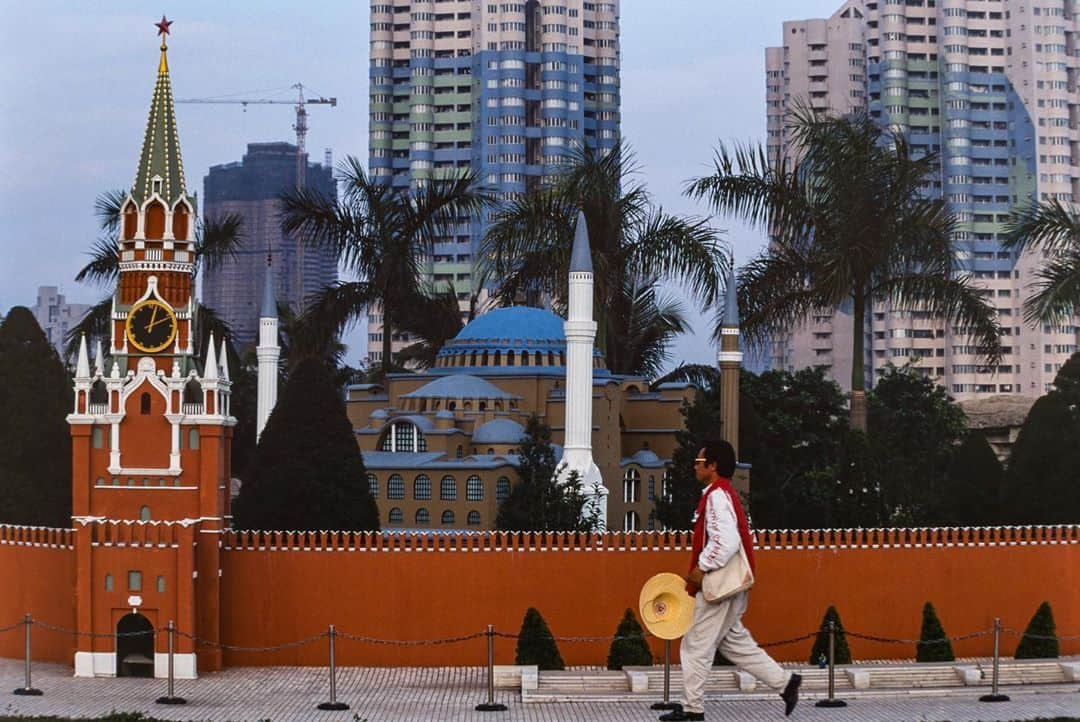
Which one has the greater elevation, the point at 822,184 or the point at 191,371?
the point at 822,184

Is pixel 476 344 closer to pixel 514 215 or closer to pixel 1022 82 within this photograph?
pixel 514 215

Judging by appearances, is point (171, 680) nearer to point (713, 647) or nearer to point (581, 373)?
point (713, 647)

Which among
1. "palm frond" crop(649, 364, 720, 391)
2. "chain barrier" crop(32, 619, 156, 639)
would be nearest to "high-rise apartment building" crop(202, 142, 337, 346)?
"palm frond" crop(649, 364, 720, 391)

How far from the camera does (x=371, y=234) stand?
44.6 meters

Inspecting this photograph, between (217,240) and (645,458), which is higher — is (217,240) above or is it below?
above

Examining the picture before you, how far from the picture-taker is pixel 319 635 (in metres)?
27.6

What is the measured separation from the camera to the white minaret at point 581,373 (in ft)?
118

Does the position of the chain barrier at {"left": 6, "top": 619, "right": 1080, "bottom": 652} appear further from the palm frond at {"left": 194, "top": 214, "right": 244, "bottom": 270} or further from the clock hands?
the palm frond at {"left": 194, "top": 214, "right": 244, "bottom": 270}

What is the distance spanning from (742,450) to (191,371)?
20.2 m

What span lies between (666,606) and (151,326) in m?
13.3

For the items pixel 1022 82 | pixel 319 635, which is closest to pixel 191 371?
pixel 319 635

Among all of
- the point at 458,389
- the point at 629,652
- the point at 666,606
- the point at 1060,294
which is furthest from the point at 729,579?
the point at 458,389

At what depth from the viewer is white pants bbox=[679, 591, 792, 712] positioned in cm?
1733

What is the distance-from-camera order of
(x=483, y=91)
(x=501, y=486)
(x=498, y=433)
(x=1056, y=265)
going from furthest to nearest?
1. (x=483, y=91)
2. (x=498, y=433)
3. (x=501, y=486)
4. (x=1056, y=265)
